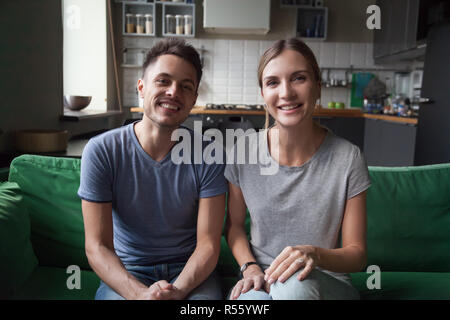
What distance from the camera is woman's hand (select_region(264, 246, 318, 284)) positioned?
0.98 metres

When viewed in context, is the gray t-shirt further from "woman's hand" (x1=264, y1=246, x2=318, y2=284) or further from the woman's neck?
"woman's hand" (x1=264, y1=246, x2=318, y2=284)

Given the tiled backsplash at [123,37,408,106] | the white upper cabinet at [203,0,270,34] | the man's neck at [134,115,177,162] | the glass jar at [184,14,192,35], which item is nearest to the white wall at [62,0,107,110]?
the tiled backsplash at [123,37,408,106]

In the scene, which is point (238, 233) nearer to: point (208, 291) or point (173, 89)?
point (208, 291)

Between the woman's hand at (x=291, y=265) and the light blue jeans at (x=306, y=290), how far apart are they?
0.01 meters

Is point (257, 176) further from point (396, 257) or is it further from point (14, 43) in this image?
point (14, 43)

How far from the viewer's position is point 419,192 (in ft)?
5.21

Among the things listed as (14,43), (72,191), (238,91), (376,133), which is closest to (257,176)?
(72,191)

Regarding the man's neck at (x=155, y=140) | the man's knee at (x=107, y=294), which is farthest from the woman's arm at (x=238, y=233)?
the man's knee at (x=107, y=294)

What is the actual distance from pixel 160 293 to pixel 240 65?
16.3 ft

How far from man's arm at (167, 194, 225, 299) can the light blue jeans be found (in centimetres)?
17

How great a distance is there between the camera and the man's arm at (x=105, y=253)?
111 centimetres

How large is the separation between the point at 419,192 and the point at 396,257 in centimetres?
28

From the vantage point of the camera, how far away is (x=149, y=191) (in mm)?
1254

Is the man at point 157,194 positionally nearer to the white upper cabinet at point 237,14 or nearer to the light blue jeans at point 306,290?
the light blue jeans at point 306,290
